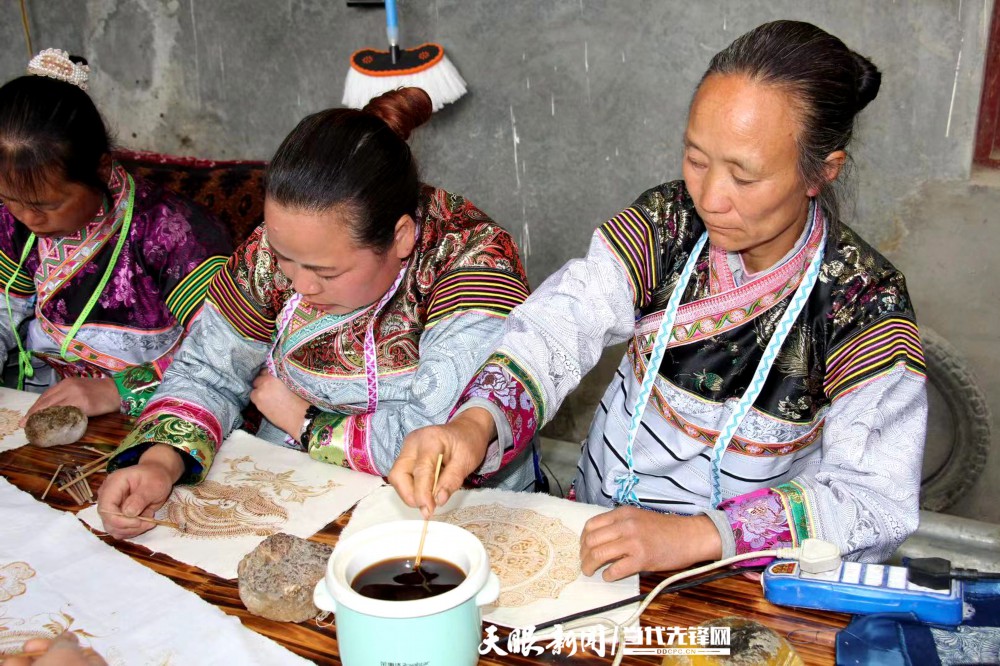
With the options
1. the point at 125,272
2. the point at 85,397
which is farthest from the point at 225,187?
the point at 85,397

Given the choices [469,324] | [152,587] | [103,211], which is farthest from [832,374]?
[103,211]

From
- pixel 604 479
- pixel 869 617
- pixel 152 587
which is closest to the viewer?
Answer: pixel 869 617

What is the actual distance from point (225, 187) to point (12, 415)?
100cm

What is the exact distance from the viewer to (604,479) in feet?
5.56

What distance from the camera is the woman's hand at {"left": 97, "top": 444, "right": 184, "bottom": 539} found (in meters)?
1.26

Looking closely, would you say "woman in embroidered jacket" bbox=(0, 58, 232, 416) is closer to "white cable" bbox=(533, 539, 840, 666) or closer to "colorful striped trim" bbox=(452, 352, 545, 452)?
"colorful striped trim" bbox=(452, 352, 545, 452)

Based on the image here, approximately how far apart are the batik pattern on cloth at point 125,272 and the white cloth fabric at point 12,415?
0.79 ft

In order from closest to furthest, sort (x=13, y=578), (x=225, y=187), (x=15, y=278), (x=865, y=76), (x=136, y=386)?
(x=13, y=578)
(x=865, y=76)
(x=136, y=386)
(x=15, y=278)
(x=225, y=187)

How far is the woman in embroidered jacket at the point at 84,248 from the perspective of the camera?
1800mm

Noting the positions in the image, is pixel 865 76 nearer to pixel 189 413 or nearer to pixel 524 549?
pixel 524 549

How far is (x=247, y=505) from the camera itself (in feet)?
4.40

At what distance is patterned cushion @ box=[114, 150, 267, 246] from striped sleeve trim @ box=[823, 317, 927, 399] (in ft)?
5.45

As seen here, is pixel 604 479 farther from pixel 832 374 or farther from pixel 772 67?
pixel 772 67

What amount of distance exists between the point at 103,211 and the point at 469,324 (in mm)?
965
